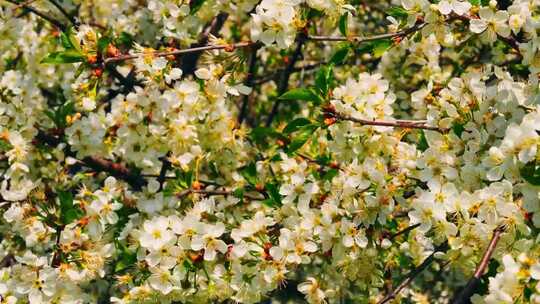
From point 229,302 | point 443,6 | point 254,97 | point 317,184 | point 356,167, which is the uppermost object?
point 443,6

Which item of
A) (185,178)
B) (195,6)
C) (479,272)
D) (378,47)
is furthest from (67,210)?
(479,272)

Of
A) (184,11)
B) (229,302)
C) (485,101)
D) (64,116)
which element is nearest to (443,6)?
(485,101)

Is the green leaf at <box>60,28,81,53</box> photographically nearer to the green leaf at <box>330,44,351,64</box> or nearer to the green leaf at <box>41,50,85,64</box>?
the green leaf at <box>41,50,85,64</box>

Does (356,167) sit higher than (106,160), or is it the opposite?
(356,167)

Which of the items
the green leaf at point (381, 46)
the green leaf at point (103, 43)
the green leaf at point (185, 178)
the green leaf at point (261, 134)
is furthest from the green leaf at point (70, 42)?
the green leaf at point (381, 46)

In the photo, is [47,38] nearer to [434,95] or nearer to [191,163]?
[191,163]

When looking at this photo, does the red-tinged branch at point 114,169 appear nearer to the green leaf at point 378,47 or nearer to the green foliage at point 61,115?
the green foliage at point 61,115

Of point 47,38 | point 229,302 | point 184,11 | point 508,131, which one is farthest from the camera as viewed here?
point 47,38
